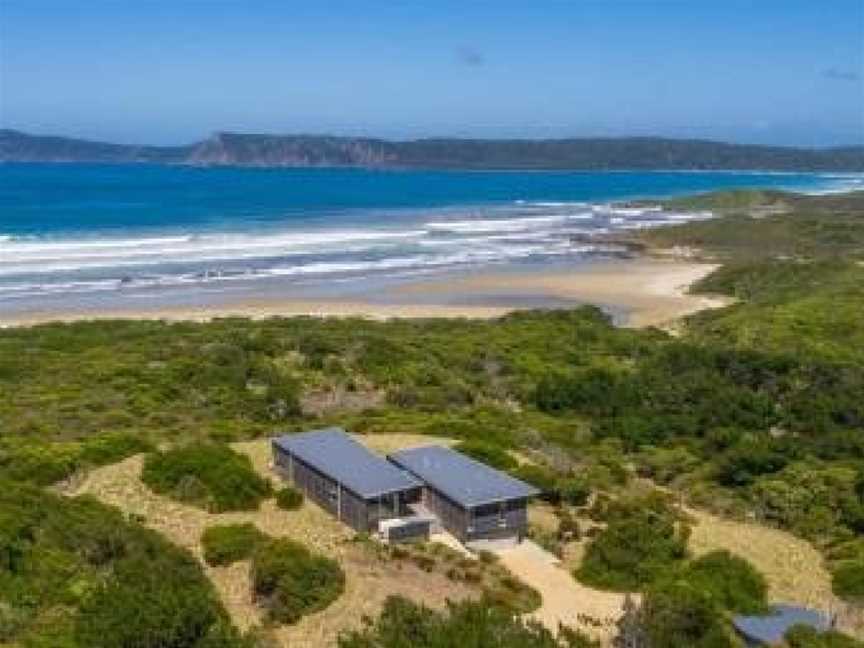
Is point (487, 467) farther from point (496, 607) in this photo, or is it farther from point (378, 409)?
point (378, 409)

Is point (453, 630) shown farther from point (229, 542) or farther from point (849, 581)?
point (849, 581)

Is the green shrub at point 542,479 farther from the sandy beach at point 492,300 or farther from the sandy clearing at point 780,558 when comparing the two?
the sandy beach at point 492,300

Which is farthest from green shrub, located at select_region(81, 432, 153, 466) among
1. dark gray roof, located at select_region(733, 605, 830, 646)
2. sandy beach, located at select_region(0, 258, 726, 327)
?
sandy beach, located at select_region(0, 258, 726, 327)

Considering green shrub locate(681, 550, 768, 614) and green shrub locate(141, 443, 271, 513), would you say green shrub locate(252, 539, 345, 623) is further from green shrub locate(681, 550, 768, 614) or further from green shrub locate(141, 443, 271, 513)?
green shrub locate(681, 550, 768, 614)

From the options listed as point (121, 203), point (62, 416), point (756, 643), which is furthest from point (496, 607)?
point (121, 203)

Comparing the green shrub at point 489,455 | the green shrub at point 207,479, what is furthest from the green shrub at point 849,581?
the green shrub at point 207,479
